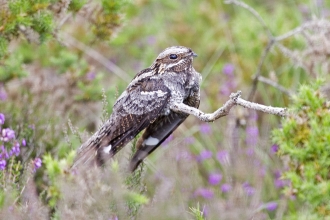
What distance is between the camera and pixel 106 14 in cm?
452

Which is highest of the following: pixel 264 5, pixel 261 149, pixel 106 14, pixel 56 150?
pixel 264 5

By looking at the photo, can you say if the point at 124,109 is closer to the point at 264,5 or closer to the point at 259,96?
the point at 259,96

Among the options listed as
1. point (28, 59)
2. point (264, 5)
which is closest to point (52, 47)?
point (28, 59)

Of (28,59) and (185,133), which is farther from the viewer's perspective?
(28,59)

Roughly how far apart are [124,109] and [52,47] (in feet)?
9.87

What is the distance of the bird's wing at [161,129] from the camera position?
156 inches

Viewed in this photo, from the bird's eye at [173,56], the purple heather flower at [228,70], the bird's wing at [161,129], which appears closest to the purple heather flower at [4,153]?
the bird's wing at [161,129]

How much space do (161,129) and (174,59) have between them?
0.48m

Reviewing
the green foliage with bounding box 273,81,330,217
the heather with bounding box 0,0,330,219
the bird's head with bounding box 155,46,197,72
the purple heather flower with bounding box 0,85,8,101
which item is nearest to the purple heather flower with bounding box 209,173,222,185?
the heather with bounding box 0,0,330,219

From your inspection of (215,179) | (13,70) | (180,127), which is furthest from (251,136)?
(13,70)

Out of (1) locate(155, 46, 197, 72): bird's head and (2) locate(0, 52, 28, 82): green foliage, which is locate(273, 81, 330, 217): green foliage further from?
(2) locate(0, 52, 28, 82): green foliage

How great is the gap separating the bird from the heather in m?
0.10

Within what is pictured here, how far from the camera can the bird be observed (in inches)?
149

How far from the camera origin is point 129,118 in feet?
12.7
